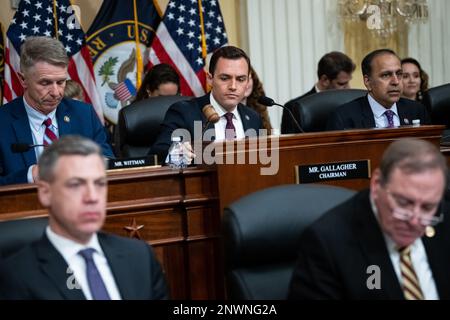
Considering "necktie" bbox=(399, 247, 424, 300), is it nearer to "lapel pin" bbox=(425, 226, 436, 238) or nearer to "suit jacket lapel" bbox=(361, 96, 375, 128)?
"lapel pin" bbox=(425, 226, 436, 238)

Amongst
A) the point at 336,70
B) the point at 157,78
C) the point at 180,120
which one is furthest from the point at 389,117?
the point at 157,78

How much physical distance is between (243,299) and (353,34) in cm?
527

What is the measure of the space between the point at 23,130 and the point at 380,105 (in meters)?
2.32

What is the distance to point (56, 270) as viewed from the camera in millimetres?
2432

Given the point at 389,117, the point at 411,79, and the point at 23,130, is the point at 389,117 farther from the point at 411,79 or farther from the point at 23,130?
the point at 23,130

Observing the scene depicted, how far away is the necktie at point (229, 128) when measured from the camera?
4.68m

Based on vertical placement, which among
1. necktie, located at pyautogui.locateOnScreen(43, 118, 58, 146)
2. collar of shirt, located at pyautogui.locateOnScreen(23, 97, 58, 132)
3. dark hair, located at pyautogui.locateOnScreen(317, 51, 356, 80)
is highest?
dark hair, located at pyautogui.locateOnScreen(317, 51, 356, 80)

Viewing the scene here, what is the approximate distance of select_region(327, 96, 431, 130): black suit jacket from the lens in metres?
5.10

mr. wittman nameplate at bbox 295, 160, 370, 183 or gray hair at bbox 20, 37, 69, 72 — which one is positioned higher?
gray hair at bbox 20, 37, 69, 72

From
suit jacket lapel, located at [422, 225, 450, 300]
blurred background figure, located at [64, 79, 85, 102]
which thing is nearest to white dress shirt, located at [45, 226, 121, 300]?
suit jacket lapel, located at [422, 225, 450, 300]

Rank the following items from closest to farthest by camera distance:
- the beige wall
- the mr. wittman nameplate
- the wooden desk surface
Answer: the wooden desk surface → the mr. wittman nameplate → the beige wall

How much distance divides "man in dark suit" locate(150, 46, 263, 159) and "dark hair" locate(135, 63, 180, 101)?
1.18 metres

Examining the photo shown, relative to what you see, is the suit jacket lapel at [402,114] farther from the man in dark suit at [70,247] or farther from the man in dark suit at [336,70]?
the man in dark suit at [70,247]
